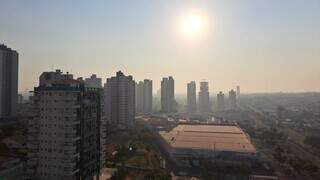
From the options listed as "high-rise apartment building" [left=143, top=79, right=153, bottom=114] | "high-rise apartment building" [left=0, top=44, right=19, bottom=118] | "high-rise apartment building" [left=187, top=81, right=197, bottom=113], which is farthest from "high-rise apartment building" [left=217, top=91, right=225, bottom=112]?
"high-rise apartment building" [left=0, top=44, right=19, bottom=118]

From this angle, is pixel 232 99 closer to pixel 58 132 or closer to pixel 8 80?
pixel 8 80

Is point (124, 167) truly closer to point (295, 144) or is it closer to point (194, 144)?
point (194, 144)

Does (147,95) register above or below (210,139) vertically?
above

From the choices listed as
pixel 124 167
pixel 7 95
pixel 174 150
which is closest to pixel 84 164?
pixel 124 167

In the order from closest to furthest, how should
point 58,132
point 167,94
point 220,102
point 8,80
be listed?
point 58,132
point 8,80
point 167,94
point 220,102

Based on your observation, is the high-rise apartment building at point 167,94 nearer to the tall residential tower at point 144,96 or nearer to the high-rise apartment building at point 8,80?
the tall residential tower at point 144,96

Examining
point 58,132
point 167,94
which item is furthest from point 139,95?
point 58,132
